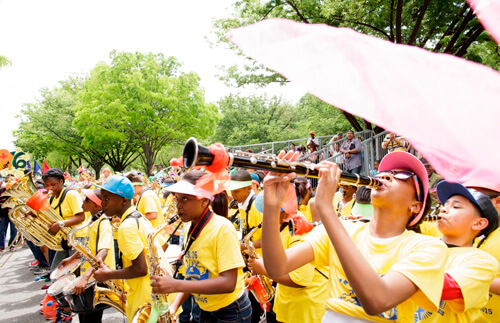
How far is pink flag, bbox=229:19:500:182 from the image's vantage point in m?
0.64

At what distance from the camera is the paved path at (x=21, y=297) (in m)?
6.52

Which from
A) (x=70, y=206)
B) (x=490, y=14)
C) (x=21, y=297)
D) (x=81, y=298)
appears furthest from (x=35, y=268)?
(x=490, y=14)

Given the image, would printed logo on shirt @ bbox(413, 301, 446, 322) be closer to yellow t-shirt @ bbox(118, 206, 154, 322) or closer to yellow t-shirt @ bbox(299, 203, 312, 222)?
yellow t-shirt @ bbox(118, 206, 154, 322)

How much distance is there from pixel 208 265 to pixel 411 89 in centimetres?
270

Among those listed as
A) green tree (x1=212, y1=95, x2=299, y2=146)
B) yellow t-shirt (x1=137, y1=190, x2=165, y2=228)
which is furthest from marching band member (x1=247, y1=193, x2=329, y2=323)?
green tree (x1=212, y1=95, x2=299, y2=146)

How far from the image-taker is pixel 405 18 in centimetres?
1362

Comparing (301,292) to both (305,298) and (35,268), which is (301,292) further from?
Result: (35,268)

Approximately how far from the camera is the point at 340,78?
2.41 feet

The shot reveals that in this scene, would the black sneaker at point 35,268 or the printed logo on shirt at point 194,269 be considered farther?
the black sneaker at point 35,268

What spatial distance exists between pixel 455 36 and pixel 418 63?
14043 mm

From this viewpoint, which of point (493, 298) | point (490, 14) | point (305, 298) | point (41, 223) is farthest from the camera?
point (41, 223)

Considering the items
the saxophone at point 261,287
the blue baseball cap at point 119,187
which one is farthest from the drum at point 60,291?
the saxophone at point 261,287

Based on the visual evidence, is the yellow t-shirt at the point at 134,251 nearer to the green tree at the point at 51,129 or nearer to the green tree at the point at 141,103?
the green tree at the point at 141,103

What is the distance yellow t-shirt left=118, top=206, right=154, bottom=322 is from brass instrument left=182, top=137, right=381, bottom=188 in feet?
7.81
